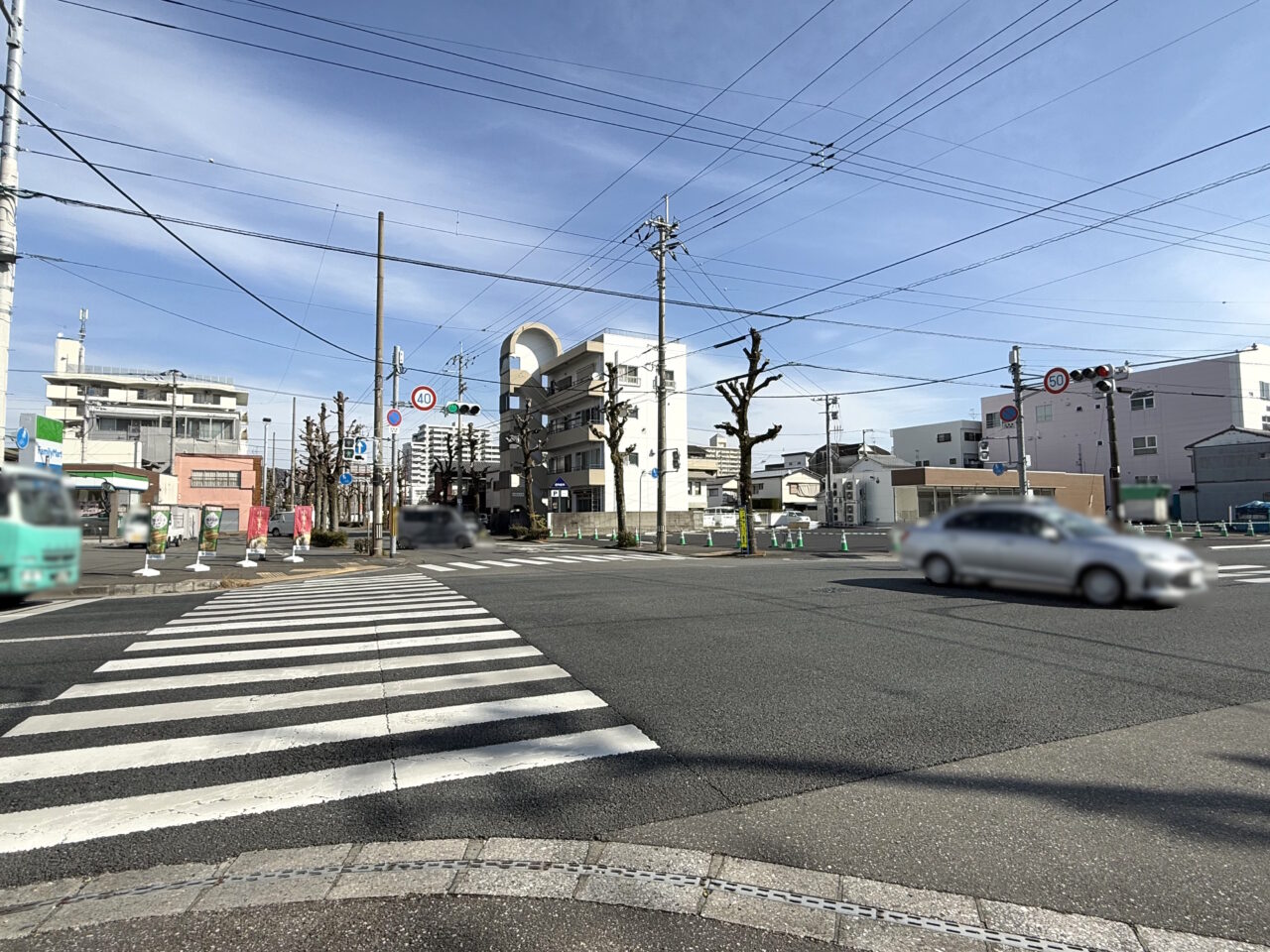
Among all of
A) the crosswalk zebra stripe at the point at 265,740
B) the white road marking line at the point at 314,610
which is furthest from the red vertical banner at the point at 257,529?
the white road marking line at the point at 314,610

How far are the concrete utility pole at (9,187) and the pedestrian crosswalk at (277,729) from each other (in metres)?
17.2

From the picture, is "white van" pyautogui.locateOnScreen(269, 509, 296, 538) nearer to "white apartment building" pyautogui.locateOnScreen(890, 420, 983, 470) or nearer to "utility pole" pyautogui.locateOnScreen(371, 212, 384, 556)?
"utility pole" pyautogui.locateOnScreen(371, 212, 384, 556)

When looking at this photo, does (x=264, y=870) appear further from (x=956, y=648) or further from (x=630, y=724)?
(x=956, y=648)

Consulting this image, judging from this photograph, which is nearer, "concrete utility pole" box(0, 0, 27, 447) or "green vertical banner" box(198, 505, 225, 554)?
"concrete utility pole" box(0, 0, 27, 447)

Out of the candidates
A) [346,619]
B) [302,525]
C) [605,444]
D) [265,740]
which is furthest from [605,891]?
[605,444]

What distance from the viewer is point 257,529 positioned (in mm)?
5730

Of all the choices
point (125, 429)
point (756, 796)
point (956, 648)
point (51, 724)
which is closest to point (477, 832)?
point (756, 796)

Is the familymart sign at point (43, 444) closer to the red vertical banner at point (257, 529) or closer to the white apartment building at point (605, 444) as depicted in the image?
the red vertical banner at point (257, 529)

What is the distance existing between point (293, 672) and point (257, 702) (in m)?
3.06

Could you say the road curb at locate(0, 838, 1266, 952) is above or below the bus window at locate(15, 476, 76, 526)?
below


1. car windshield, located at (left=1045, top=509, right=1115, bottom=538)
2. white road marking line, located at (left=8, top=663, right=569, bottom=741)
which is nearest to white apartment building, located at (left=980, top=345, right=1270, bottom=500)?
car windshield, located at (left=1045, top=509, right=1115, bottom=538)

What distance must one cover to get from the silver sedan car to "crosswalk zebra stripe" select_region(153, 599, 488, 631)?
116 ft

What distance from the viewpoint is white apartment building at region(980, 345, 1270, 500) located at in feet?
12.3

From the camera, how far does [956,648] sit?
120 feet
